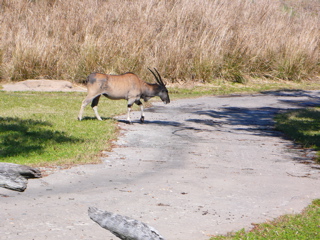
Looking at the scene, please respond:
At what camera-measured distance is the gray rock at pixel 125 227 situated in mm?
4289

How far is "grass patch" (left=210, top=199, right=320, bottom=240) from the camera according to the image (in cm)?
518

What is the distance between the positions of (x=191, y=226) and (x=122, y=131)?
6.19 meters

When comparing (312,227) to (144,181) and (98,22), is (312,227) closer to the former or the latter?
(144,181)

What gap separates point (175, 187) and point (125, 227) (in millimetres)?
2546

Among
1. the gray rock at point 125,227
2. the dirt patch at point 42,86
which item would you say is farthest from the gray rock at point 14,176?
the dirt patch at point 42,86

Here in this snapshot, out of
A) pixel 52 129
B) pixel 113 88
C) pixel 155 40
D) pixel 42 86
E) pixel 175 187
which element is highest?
pixel 155 40

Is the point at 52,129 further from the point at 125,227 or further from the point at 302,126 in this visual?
the point at 302,126

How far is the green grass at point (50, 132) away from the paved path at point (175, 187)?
1.47 ft

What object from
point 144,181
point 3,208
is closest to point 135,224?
point 3,208

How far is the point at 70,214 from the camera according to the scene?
5.53 metres

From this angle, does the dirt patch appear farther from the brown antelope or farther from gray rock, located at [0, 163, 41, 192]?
gray rock, located at [0, 163, 41, 192]

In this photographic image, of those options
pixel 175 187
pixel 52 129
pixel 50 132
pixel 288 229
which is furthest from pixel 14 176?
pixel 52 129

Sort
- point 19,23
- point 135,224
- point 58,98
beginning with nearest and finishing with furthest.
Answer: point 135,224
point 58,98
point 19,23

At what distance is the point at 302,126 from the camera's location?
1316cm
